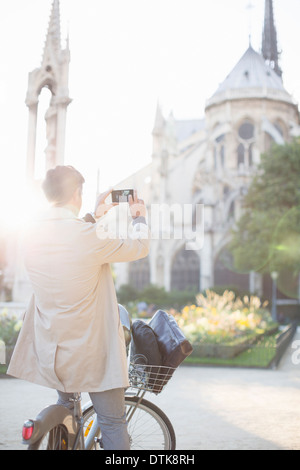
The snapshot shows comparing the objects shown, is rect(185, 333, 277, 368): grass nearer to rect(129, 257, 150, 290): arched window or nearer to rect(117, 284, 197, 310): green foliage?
rect(117, 284, 197, 310): green foliage

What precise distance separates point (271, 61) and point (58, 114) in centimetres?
5473

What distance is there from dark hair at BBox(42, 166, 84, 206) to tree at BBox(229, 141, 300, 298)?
Answer: 2400 centimetres

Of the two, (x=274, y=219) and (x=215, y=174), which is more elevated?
(x=215, y=174)

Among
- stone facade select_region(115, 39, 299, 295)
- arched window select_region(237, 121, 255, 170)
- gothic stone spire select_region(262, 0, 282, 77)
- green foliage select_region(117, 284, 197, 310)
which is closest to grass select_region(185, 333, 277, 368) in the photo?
green foliage select_region(117, 284, 197, 310)

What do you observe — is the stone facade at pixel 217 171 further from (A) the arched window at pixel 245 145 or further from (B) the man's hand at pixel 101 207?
(B) the man's hand at pixel 101 207

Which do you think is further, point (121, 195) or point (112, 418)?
point (121, 195)

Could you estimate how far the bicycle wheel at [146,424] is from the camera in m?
2.95

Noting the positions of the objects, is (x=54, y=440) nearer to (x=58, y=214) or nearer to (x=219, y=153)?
(x=58, y=214)

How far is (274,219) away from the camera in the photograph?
2706 centimetres

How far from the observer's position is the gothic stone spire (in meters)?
59.2

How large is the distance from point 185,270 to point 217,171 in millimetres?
8171

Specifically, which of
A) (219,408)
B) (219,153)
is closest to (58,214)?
(219,408)
